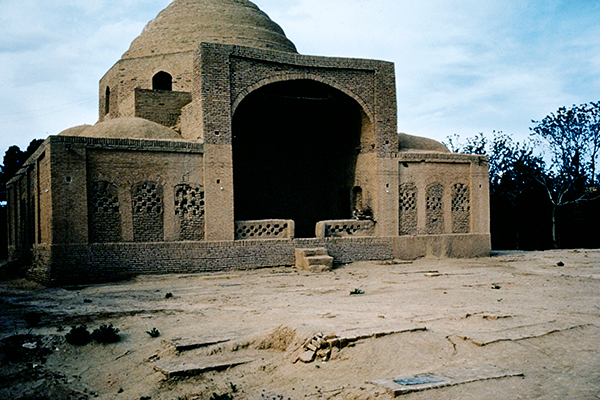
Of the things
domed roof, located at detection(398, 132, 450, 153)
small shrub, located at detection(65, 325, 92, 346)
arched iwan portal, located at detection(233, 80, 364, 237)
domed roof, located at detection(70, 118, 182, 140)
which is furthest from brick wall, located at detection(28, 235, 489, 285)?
small shrub, located at detection(65, 325, 92, 346)

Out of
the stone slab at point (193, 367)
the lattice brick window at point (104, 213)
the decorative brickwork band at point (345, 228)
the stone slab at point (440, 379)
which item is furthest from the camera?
the decorative brickwork band at point (345, 228)

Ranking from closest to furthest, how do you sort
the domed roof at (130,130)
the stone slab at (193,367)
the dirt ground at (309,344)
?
the dirt ground at (309,344) → the stone slab at (193,367) → the domed roof at (130,130)

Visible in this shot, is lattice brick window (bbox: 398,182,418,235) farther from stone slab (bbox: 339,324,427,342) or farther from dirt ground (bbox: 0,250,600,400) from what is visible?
stone slab (bbox: 339,324,427,342)

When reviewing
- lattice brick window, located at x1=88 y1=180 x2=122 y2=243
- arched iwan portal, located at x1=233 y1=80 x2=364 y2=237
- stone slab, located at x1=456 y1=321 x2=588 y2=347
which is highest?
arched iwan portal, located at x1=233 y1=80 x2=364 y2=237

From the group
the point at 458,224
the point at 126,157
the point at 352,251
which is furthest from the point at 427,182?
the point at 126,157

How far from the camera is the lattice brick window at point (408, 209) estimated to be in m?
17.6

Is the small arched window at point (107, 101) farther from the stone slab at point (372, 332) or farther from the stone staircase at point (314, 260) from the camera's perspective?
the stone slab at point (372, 332)

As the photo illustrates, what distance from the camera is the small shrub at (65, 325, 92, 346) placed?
7.62 metres

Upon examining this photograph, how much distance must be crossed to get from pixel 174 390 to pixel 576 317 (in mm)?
5896

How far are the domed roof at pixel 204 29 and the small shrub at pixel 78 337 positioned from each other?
44.9 ft

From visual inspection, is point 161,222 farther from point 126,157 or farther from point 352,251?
point 352,251

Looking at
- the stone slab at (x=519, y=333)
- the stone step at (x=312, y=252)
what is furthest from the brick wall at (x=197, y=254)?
the stone slab at (x=519, y=333)

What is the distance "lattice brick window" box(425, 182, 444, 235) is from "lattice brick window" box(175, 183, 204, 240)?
746 centimetres

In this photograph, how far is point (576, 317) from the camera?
26.9ft
